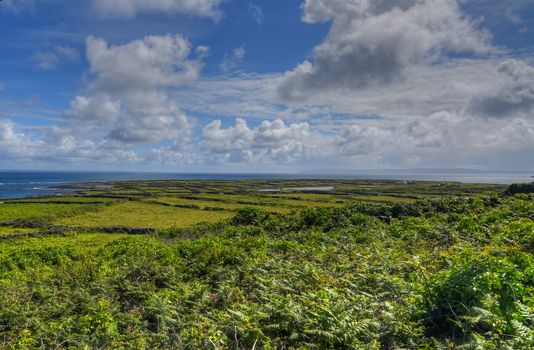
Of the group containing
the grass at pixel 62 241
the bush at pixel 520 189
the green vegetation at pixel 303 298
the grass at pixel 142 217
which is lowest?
the grass at pixel 142 217

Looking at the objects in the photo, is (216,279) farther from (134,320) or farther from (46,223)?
(46,223)

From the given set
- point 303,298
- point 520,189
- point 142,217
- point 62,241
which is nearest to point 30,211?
point 142,217

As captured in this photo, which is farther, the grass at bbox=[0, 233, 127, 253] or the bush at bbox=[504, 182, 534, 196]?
the grass at bbox=[0, 233, 127, 253]

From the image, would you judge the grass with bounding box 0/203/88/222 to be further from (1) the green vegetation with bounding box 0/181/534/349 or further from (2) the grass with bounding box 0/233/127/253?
(1) the green vegetation with bounding box 0/181/534/349

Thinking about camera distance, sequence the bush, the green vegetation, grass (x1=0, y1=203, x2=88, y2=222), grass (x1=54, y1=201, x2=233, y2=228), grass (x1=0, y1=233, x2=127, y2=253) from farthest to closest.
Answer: grass (x1=0, y1=203, x2=88, y2=222) → grass (x1=54, y1=201, x2=233, y2=228) → grass (x1=0, y1=233, x2=127, y2=253) → the bush → the green vegetation

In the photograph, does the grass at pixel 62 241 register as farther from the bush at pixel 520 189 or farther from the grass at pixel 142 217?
the bush at pixel 520 189

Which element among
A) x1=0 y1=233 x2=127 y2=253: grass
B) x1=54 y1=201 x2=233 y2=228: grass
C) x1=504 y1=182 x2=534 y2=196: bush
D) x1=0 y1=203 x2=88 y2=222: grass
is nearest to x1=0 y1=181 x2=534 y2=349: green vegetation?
x1=504 y1=182 x2=534 y2=196: bush

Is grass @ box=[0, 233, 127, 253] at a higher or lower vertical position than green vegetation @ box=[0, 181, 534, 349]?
lower

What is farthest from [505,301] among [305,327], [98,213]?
[98,213]

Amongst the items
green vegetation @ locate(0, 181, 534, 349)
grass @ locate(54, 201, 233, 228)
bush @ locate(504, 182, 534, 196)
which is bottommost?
grass @ locate(54, 201, 233, 228)

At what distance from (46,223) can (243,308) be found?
2402 inches

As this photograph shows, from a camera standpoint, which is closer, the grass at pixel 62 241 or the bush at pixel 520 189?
the bush at pixel 520 189

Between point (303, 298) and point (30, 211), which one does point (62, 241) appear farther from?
point (303, 298)

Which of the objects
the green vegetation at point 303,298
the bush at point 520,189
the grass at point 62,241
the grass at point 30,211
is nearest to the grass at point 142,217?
the grass at point 30,211
